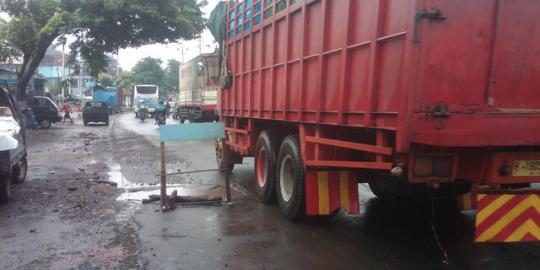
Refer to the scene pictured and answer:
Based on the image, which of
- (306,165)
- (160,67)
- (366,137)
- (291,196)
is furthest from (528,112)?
(160,67)

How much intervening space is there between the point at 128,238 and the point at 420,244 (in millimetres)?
3296

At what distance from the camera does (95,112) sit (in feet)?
94.6

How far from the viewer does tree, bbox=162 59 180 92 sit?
71025 mm

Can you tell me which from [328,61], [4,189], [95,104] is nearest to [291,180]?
[328,61]

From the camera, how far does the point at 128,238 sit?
18.1 ft

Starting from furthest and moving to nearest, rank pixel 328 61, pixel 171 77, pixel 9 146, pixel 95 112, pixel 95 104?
pixel 171 77
pixel 95 104
pixel 95 112
pixel 9 146
pixel 328 61

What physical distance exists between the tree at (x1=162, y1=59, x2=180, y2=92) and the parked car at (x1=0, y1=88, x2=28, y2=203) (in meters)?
62.4

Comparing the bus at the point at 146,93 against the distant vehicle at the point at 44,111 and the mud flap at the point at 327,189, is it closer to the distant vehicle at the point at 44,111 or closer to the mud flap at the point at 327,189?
the distant vehicle at the point at 44,111

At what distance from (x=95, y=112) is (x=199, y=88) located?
7889mm

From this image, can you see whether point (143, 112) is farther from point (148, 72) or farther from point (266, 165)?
point (148, 72)

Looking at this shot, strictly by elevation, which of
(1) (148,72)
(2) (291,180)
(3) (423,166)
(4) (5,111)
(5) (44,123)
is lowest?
(5) (44,123)

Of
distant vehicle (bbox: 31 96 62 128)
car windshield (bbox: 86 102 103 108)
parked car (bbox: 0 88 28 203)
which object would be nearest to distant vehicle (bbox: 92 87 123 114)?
car windshield (bbox: 86 102 103 108)

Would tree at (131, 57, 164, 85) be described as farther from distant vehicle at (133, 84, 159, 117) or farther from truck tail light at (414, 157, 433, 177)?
truck tail light at (414, 157, 433, 177)

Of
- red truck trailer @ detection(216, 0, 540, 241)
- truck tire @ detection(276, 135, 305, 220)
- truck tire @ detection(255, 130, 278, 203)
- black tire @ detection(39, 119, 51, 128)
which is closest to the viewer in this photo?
red truck trailer @ detection(216, 0, 540, 241)
